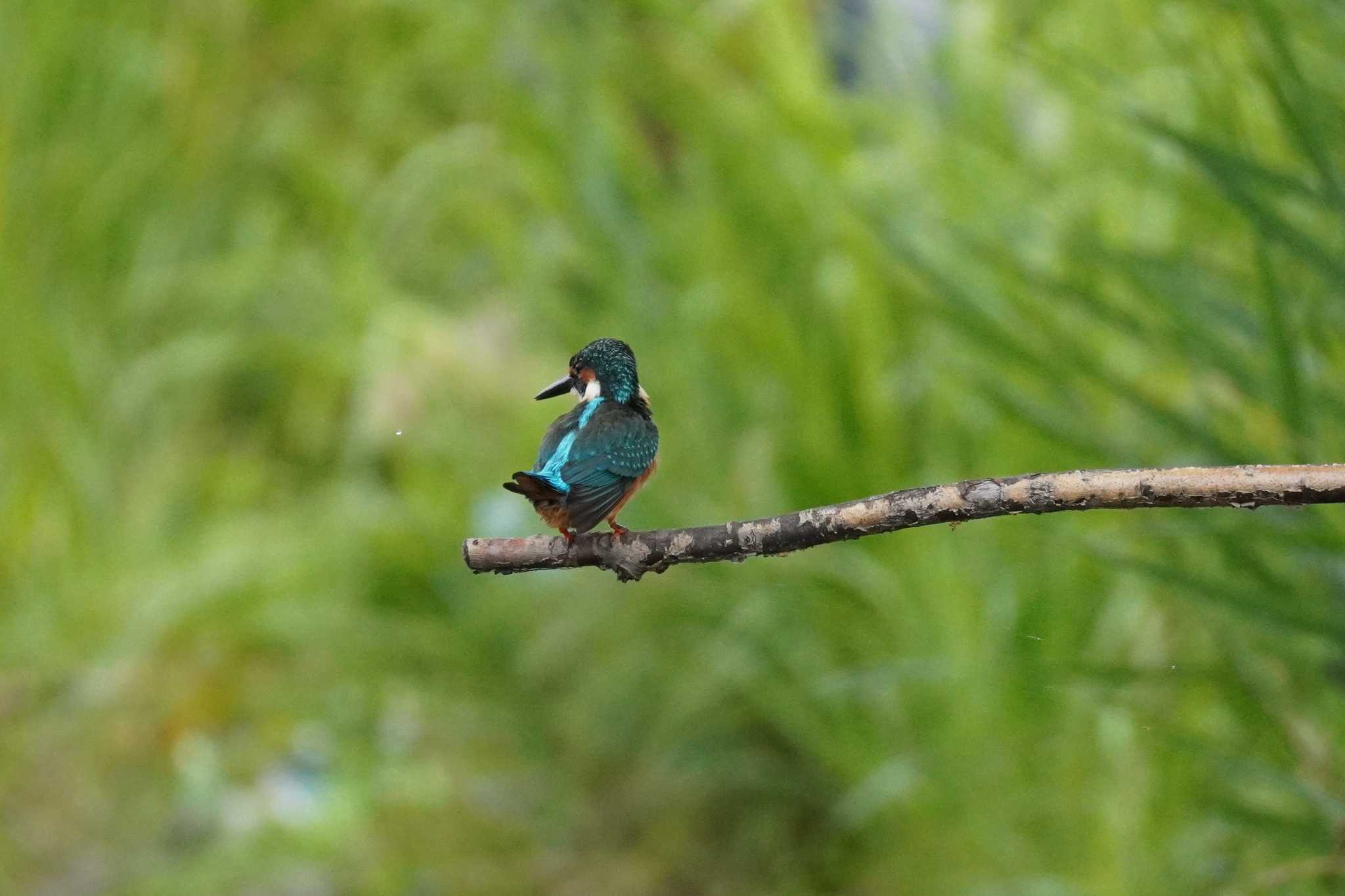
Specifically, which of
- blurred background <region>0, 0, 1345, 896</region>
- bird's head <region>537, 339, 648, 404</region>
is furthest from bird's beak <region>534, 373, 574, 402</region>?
blurred background <region>0, 0, 1345, 896</region>

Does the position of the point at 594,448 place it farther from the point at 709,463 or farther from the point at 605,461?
the point at 709,463

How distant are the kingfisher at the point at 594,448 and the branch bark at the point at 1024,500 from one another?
119mm

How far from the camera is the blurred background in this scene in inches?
48.7

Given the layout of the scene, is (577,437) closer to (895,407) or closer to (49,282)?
(895,407)

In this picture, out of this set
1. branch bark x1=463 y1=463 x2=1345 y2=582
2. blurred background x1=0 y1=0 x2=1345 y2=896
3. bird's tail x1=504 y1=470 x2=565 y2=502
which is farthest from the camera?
blurred background x1=0 y1=0 x2=1345 y2=896

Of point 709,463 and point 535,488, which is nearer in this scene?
point 535,488

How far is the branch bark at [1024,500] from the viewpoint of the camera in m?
0.37

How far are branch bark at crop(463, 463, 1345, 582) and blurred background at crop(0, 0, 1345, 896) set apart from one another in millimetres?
534

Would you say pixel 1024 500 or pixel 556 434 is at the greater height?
pixel 556 434

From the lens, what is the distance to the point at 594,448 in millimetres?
593

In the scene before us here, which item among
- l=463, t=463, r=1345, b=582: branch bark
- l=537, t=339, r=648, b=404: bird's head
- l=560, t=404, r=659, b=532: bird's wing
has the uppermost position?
l=537, t=339, r=648, b=404: bird's head

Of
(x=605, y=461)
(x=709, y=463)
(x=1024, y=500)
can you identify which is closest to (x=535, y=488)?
(x=605, y=461)

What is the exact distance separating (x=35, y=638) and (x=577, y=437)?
2.11m

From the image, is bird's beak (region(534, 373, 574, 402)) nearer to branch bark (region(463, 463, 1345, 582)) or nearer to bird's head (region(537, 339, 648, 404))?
bird's head (region(537, 339, 648, 404))
